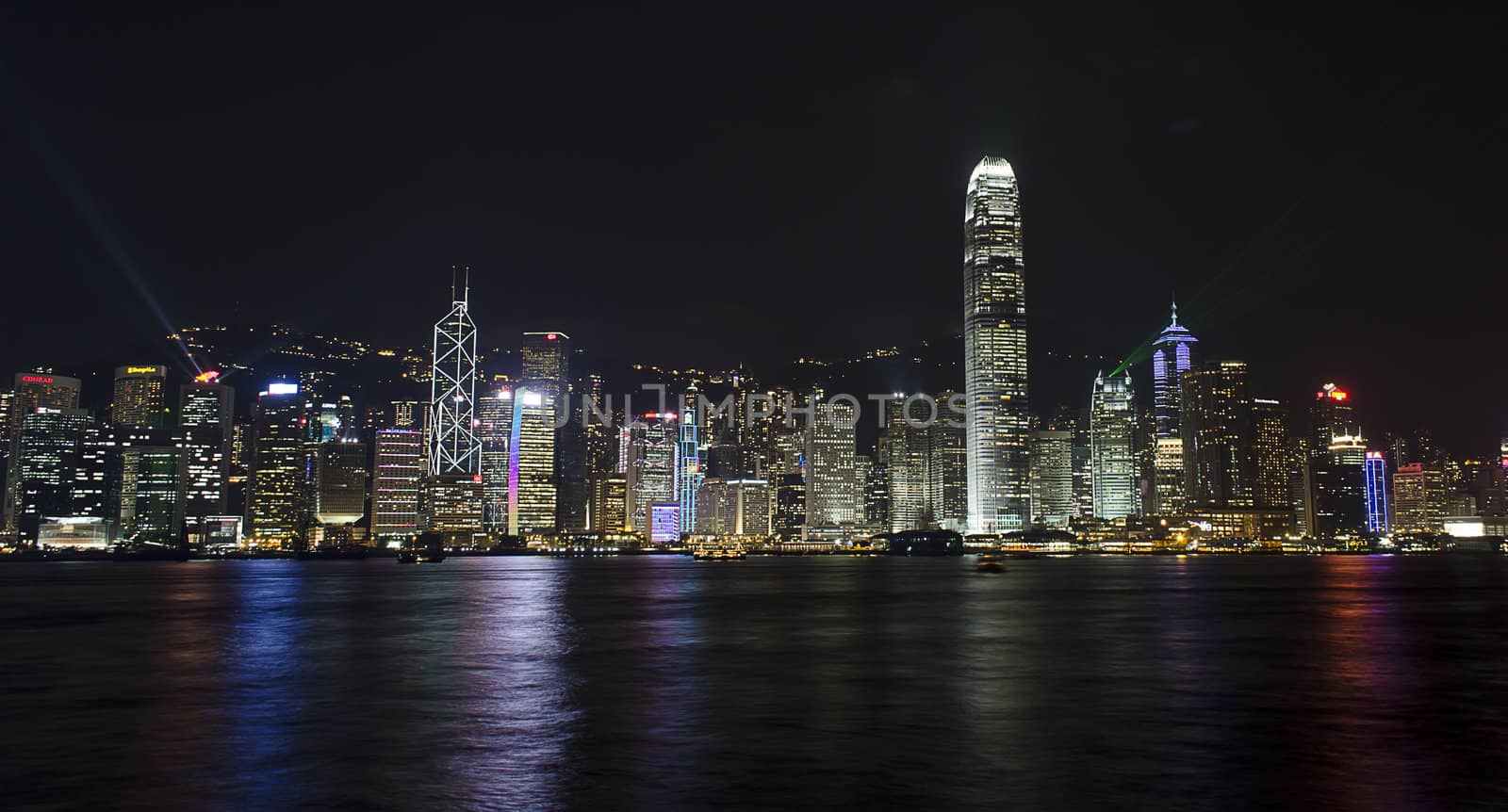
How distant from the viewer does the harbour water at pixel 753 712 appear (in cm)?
2091

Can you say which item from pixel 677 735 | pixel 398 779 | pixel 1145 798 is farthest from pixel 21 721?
pixel 1145 798

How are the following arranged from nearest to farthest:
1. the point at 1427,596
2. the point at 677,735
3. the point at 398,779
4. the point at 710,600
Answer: the point at 398,779, the point at 677,735, the point at 710,600, the point at 1427,596

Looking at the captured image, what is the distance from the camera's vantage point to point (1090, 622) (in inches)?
2454

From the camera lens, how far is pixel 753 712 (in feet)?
99.2

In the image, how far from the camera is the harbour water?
823 inches

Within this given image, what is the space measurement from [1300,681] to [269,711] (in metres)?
32.3

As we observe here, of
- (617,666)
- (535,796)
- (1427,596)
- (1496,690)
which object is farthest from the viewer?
(1427,596)

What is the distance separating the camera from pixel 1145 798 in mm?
19953

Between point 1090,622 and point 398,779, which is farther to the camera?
point 1090,622

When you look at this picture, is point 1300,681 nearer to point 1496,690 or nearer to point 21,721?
point 1496,690

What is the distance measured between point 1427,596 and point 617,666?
8071 centimetres

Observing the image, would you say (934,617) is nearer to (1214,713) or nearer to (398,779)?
(1214,713)

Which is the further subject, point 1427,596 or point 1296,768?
point 1427,596

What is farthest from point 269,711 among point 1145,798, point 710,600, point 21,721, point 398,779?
point 710,600
